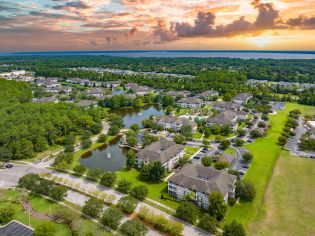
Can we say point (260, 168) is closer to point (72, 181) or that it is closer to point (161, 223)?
point (161, 223)

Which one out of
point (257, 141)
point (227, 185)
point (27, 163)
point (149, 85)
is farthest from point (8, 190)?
point (149, 85)

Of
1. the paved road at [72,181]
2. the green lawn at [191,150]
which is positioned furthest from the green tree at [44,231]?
the green lawn at [191,150]

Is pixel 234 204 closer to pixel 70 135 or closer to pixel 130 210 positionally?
pixel 130 210

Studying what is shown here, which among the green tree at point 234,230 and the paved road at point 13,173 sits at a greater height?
the green tree at point 234,230

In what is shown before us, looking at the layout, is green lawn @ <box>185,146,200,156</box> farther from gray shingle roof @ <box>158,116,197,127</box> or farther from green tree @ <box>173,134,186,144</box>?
gray shingle roof @ <box>158,116,197,127</box>

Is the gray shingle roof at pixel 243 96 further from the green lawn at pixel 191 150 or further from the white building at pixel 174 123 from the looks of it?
the green lawn at pixel 191 150

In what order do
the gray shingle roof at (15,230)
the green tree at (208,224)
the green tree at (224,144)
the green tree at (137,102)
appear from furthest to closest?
the green tree at (137,102), the green tree at (224,144), the green tree at (208,224), the gray shingle roof at (15,230)
